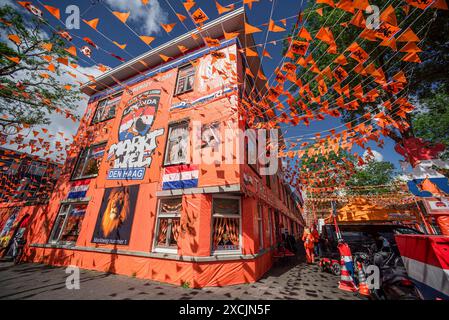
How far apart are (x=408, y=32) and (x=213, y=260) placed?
766 centimetres

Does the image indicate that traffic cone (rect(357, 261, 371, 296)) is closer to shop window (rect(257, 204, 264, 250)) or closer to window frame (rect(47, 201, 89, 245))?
shop window (rect(257, 204, 264, 250))

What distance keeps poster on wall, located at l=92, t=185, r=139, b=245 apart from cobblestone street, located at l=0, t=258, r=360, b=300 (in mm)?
1433

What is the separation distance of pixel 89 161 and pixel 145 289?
9567mm

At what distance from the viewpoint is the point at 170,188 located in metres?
7.52

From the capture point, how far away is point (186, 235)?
651 cm

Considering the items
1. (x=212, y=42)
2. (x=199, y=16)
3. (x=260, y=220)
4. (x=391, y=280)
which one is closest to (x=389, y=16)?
(x=212, y=42)

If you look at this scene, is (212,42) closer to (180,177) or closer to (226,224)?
(180,177)

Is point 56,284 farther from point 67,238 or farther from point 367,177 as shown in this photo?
point 367,177

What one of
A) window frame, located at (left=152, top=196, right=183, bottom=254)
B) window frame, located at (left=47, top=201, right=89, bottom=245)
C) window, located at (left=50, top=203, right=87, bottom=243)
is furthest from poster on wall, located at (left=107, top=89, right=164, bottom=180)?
window frame, located at (left=47, top=201, right=89, bottom=245)

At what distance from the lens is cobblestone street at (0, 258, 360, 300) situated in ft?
17.0

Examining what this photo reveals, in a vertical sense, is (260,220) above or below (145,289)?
above
